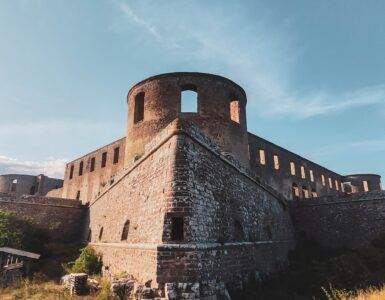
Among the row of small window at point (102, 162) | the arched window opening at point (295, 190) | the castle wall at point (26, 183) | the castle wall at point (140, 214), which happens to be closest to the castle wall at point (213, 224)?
the castle wall at point (140, 214)

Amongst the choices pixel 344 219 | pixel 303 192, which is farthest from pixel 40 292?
pixel 303 192

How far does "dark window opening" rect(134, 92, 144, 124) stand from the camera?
47.6ft

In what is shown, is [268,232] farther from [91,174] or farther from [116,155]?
[91,174]

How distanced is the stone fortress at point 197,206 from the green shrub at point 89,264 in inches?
18.5

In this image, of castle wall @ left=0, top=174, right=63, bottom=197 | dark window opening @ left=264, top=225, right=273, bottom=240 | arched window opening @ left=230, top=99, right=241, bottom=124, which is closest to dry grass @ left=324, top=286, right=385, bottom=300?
dark window opening @ left=264, top=225, right=273, bottom=240

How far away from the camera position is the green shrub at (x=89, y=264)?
1197cm

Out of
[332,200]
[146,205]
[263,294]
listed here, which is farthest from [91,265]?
[332,200]

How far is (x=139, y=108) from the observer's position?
14.7m

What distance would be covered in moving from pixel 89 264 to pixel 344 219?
1240 cm

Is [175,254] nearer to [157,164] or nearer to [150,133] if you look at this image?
[157,164]

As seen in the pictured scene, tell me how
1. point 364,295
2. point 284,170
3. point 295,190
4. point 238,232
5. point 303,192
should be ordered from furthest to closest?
1. point 303,192
2. point 295,190
3. point 284,170
4. point 238,232
5. point 364,295

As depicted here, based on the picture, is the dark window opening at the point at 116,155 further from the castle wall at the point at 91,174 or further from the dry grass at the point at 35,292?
the dry grass at the point at 35,292

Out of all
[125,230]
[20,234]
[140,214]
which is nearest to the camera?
[140,214]

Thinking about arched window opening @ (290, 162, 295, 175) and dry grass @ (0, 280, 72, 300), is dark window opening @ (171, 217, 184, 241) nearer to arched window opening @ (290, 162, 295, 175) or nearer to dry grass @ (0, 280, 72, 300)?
dry grass @ (0, 280, 72, 300)
